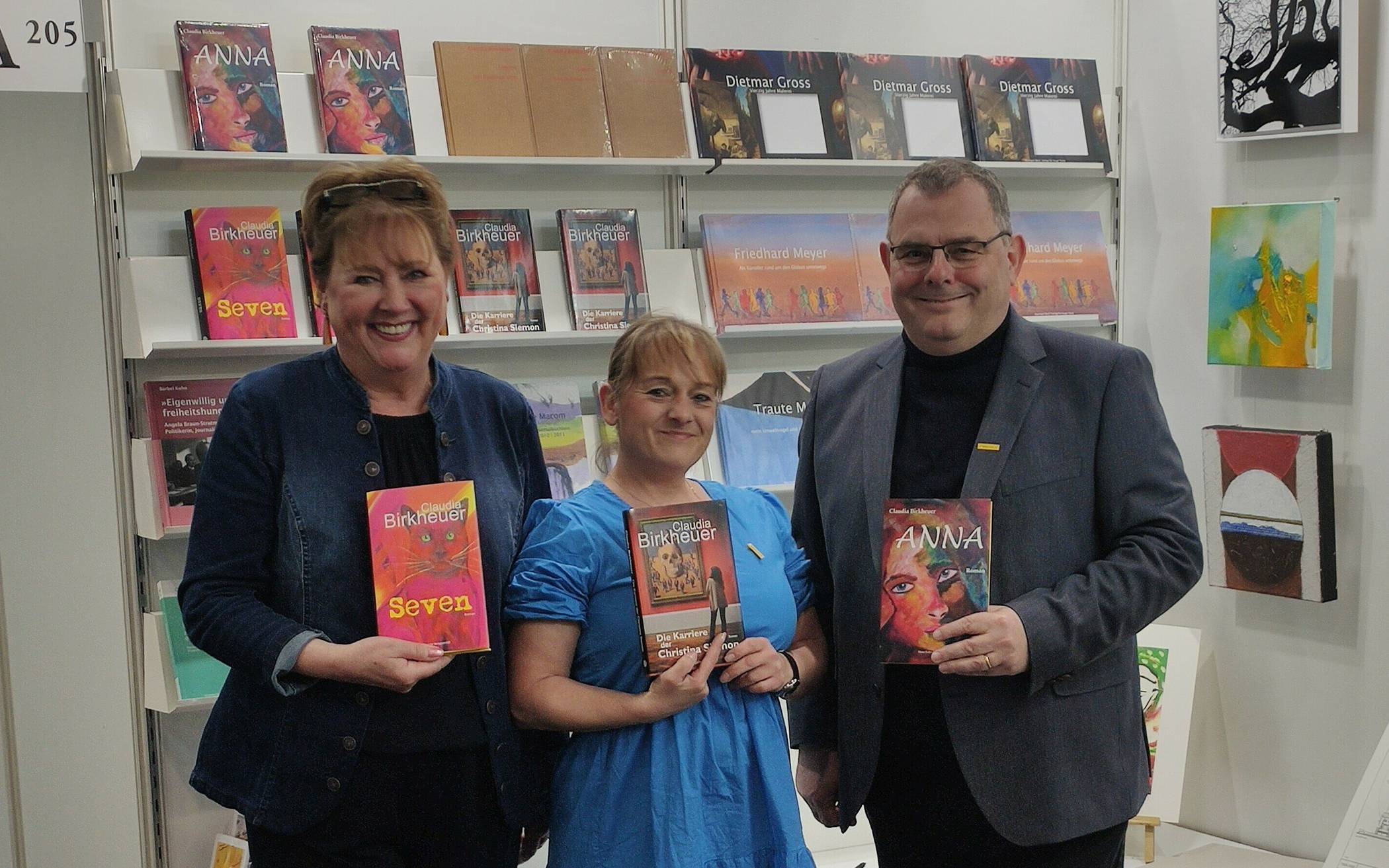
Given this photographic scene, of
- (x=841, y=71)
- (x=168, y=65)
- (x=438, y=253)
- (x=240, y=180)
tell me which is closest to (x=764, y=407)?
(x=841, y=71)

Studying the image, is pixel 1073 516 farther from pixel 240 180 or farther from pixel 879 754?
pixel 240 180

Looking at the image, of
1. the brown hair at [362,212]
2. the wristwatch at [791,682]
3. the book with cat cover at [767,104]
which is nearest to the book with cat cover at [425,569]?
the brown hair at [362,212]

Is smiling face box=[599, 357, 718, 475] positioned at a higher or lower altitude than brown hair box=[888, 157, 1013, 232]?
lower

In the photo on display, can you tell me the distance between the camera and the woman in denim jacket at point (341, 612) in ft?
5.62

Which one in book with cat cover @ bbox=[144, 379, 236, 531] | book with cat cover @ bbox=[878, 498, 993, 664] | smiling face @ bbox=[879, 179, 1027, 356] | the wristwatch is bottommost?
the wristwatch

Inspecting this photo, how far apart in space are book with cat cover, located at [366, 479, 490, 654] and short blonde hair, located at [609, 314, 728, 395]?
0.29 metres

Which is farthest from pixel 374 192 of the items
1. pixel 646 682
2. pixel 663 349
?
pixel 646 682

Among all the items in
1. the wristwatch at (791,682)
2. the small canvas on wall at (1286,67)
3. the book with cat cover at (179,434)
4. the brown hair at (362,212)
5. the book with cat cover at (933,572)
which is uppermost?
the small canvas on wall at (1286,67)

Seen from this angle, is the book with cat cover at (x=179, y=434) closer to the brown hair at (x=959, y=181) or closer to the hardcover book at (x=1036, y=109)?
the brown hair at (x=959, y=181)

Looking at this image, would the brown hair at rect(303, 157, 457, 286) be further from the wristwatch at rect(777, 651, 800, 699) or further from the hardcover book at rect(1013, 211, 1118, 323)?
the hardcover book at rect(1013, 211, 1118, 323)

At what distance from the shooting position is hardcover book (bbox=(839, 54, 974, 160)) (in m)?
3.88

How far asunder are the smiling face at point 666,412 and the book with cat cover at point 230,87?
182 cm

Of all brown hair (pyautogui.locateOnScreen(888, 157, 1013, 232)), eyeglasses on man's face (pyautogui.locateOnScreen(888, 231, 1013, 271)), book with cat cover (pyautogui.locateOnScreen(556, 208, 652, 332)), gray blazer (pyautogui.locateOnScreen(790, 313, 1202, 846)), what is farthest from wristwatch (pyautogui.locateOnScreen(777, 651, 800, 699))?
book with cat cover (pyautogui.locateOnScreen(556, 208, 652, 332))

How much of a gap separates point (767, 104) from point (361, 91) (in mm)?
1168
